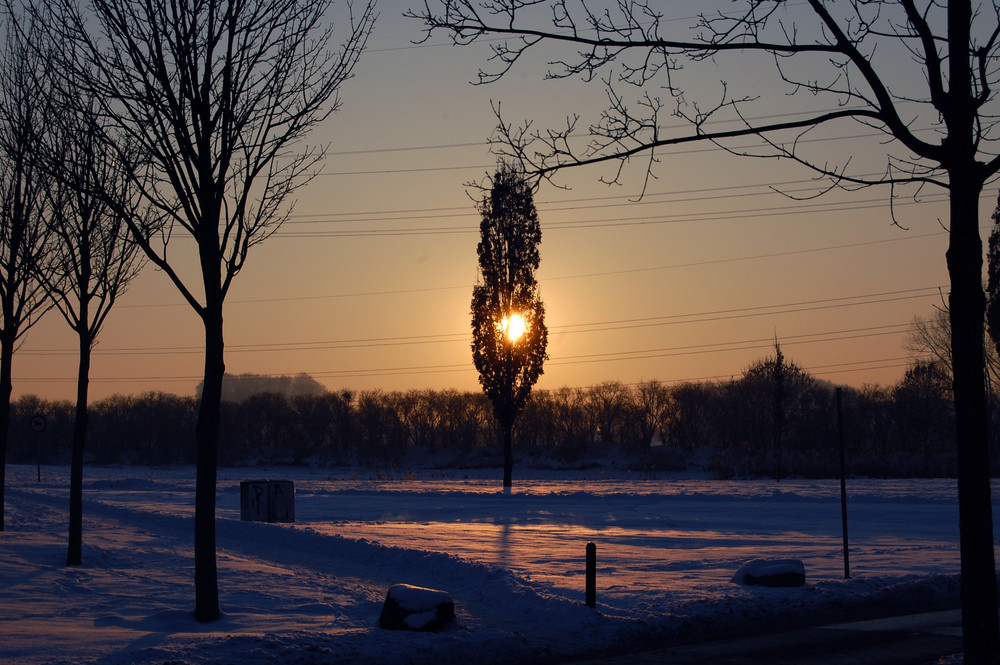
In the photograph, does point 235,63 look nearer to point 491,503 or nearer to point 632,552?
point 632,552

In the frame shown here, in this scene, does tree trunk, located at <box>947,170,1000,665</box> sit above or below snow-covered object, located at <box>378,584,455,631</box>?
above

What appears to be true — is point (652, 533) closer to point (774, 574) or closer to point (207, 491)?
point (774, 574)

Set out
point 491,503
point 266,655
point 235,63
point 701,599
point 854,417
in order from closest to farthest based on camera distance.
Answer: point 266,655
point 235,63
point 701,599
point 491,503
point 854,417

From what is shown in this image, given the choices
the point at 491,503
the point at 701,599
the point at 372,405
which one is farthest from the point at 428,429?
the point at 701,599

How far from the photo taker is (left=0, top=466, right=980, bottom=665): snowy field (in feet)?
30.8

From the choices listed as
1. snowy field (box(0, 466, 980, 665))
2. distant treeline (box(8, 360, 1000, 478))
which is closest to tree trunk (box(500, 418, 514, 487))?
snowy field (box(0, 466, 980, 665))

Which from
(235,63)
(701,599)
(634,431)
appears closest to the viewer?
(235,63)

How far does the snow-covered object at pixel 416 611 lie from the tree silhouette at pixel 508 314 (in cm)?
3727

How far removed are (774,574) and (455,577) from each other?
16.0 ft

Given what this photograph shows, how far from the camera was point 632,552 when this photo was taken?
1814 centimetres

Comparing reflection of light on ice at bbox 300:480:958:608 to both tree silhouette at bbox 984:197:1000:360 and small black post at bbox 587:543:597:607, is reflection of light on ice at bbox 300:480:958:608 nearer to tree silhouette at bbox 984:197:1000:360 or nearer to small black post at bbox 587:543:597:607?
small black post at bbox 587:543:597:607

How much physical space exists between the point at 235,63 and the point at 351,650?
263 inches

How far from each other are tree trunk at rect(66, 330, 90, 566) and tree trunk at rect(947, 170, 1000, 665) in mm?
12411

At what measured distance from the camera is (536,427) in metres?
91.2
